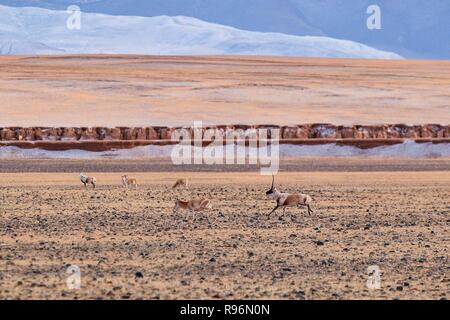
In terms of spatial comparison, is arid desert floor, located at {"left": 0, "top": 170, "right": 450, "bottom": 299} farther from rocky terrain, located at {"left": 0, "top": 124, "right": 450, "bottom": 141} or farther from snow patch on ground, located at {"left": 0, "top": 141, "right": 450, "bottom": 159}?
rocky terrain, located at {"left": 0, "top": 124, "right": 450, "bottom": 141}

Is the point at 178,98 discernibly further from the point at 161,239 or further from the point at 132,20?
the point at 132,20

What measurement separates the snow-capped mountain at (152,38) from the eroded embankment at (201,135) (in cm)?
12578

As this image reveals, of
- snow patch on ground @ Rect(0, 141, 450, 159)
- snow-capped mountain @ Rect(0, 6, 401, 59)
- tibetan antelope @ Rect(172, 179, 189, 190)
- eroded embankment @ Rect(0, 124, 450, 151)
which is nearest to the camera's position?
tibetan antelope @ Rect(172, 179, 189, 190)

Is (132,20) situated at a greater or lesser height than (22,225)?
greater

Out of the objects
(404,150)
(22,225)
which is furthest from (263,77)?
(22,225)

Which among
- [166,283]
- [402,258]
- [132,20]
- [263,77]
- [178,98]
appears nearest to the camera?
[166,283]

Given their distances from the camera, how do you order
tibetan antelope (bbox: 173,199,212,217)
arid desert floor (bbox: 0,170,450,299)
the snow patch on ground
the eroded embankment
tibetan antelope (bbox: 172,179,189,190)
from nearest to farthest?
arid desert floor (bbox: 0,170,450,299)
tibetan antelope (bbox: 173,199,212,217)
tibetan antelope (bbox: 172,179,189,190)
the snow patch on ground
the eroded embankment

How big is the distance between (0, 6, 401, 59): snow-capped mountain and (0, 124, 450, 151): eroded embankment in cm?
12578

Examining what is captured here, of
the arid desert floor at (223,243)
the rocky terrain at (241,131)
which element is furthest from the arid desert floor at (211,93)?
the arid desert floor at (223,243)

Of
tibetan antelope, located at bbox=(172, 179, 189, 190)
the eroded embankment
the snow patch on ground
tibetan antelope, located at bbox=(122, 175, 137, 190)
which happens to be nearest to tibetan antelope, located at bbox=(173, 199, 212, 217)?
tibetan antelope, located at bbox=(172, 179, 189, 190)

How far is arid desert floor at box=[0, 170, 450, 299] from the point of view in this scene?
12.8 meters

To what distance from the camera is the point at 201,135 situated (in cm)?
4362
